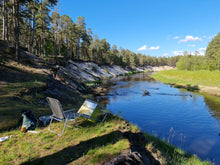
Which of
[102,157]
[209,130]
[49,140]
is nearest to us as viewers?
[102,157]

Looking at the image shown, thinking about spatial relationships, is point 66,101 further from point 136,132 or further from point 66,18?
point 66,18

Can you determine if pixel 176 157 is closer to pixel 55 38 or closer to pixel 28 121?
pixel 28 121

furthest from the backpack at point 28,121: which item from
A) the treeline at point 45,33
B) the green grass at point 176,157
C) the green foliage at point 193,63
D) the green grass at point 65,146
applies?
the green foliage at point 193,63

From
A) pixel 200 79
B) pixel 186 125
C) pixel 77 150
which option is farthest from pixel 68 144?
pixel 200 79

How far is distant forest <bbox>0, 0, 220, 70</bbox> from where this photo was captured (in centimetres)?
2594

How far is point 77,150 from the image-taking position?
4.27 m

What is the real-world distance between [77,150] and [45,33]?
48428 millimetres

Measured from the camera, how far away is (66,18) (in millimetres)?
48344

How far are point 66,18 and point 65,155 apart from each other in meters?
52.8

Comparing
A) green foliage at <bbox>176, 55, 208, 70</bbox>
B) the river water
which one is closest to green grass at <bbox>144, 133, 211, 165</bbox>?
the river water

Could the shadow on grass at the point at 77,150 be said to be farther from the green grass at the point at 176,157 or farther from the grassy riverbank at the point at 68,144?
the green grass at the point at 176,157

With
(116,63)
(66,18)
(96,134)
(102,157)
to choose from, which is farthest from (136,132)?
(116,63)

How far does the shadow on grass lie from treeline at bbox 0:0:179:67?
64.7 feet

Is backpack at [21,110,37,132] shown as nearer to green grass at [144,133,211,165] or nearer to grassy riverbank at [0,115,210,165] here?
grassy riverbank at [0,115,210,165]
